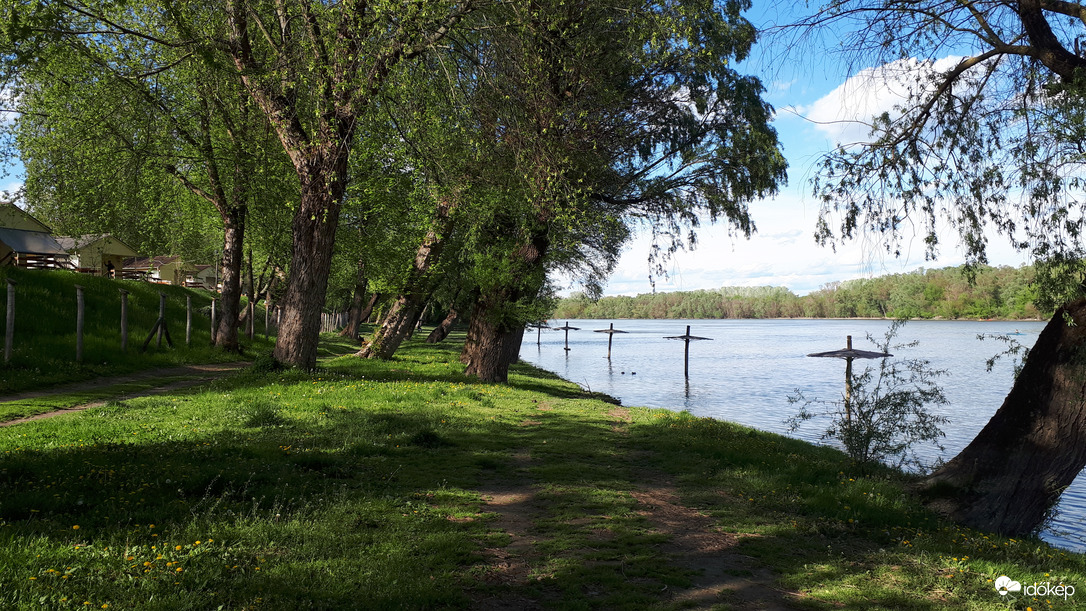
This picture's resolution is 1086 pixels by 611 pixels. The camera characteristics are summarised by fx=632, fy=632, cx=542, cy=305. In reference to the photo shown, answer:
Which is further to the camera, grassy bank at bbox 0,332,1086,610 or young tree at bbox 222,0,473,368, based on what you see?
young tree at bbox 222,0,473,368

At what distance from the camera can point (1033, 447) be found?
8578 millimetres

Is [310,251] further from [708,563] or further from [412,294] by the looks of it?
[708,563]

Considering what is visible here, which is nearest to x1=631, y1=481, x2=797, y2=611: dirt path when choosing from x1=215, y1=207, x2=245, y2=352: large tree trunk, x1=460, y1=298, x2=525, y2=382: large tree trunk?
x1=460, y1=298, x2=525, y2=382: large tree trunk

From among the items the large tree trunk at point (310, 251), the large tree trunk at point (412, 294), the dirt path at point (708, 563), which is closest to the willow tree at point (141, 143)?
the large tree trunk at point (310, 251)

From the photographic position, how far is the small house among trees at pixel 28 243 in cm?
3622

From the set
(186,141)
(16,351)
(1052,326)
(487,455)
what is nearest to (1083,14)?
(1052,326)

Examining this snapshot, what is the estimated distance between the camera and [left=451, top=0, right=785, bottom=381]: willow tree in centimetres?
1352

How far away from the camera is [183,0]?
11000 millimetres

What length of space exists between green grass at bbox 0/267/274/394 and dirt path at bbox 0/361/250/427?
0.34 meters

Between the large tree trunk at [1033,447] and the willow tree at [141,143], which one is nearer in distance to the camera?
the large tree trunk at [1033,447]

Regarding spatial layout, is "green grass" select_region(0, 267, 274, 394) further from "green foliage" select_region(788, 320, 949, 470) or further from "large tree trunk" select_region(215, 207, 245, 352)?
"green foliage" select_region(788, 320, 949, 470)

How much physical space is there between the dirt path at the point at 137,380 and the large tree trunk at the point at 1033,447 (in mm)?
13878

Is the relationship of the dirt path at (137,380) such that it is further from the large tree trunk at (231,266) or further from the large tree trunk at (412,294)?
the large tree trunk at (412,294)

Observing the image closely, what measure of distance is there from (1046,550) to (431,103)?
1378 centimetres
